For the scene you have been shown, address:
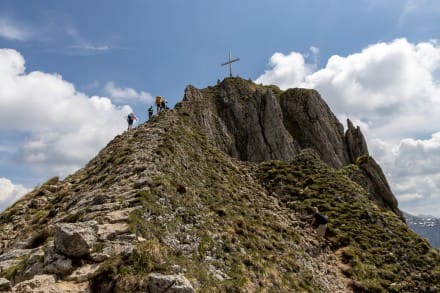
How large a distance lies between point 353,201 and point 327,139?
127 feet

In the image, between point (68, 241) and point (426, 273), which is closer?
point (68, 241)

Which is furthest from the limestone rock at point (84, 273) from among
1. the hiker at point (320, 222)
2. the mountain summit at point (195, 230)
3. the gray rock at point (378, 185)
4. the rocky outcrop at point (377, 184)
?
Result: the gray rock at point (378, 185)

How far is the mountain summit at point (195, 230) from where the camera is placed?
13.3m

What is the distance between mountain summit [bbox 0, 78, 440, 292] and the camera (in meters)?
13.3

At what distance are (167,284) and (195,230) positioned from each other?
25.2 feet

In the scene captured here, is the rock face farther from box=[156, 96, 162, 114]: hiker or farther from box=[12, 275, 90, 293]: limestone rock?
box=[12, 275, 90, 293]: limestone rock

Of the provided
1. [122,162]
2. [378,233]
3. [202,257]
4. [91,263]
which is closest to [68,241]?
[91,263]

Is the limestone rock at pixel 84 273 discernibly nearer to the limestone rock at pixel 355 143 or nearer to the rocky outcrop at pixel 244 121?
the rocky outcrop at pixel 244 121

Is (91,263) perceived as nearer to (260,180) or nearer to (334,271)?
(334,271)

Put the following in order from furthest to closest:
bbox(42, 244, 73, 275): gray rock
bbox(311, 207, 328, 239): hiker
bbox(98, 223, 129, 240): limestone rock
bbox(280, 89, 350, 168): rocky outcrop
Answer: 1. bbox(280, 89, 350, 168): rocky outcrop
2. bbox(311, 207, 328, 239): hiker
3. bbox(98, 223, 129, 240): limestone rock
4. bbox(42, 244, 73, 275): gray rock

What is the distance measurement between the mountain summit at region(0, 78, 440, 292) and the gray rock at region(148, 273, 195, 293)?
0.03 metres

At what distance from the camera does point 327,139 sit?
75.8 m

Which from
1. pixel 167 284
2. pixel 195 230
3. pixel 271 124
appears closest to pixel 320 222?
pixel 195 230

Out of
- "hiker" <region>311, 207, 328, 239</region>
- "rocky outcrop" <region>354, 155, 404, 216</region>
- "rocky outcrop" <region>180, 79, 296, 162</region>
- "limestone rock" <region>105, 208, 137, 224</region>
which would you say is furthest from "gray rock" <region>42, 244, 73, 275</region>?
"rocky outcrop" <region>354, 155, 404, 216</region>
